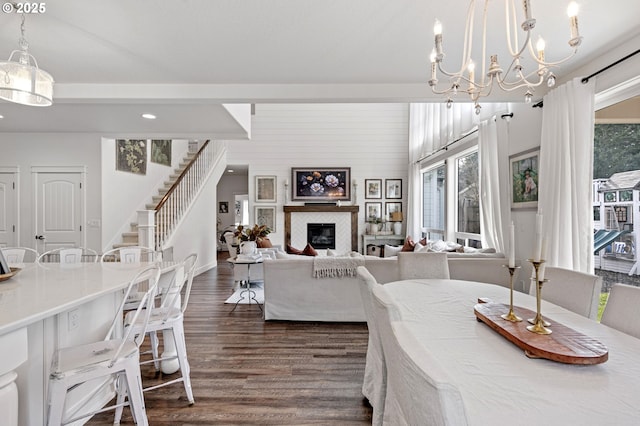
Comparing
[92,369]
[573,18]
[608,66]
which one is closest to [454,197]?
[608,66]

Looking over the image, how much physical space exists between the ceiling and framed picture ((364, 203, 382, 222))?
489 cm

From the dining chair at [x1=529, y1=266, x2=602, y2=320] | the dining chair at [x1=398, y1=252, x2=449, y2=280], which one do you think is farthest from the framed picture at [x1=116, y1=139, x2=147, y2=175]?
the dining chair at [x1=529, y1=266, x2=602, y2=320]

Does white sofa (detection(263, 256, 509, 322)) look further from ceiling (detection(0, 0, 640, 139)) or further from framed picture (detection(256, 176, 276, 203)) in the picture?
framed picture (detection(256, 176, 276, 203))

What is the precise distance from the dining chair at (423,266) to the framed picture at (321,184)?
555cm

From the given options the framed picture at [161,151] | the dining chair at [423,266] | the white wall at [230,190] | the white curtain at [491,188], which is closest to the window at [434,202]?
the white curtain at [491,188]

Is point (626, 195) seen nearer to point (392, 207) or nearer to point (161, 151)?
point (392, 207)

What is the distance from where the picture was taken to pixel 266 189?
820cm

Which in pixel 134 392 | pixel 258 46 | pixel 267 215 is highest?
pixel 258 46

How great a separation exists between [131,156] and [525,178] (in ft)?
21.9

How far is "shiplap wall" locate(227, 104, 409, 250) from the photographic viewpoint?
27.1 ft

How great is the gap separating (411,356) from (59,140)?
663 cm

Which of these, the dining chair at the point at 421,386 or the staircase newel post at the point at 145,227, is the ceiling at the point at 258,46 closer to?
the staircase newel post at the point at 145,227

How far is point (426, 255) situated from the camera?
278 centimetres

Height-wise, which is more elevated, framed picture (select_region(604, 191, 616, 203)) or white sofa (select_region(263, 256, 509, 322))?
framed picture (select_region(604, 191, 616, 203))
